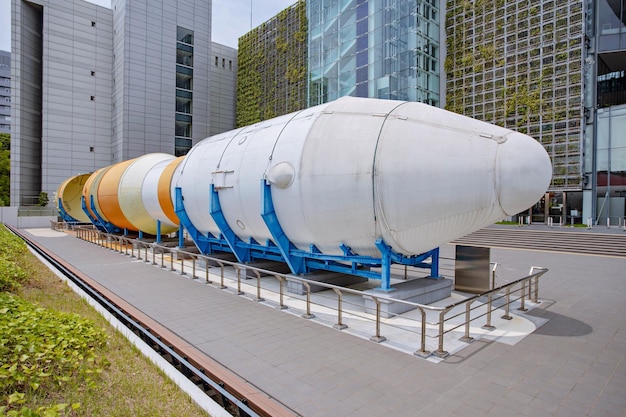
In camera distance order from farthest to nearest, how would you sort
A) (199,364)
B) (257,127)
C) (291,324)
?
(257,127) → (291,324) → (199,364)

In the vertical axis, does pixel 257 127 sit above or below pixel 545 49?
below

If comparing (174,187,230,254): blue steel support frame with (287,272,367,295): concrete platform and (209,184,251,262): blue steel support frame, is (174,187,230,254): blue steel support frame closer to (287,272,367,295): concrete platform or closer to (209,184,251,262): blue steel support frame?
(209,184,251,262): blue steel support frame

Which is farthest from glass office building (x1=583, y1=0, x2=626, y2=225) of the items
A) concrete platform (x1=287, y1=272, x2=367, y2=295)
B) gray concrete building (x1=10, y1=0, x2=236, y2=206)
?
gray concrete building (x1=10, y1=0, x2=236, y2=206)

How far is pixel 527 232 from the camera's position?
2105cm

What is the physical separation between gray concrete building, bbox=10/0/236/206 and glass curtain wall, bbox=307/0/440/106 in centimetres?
1876

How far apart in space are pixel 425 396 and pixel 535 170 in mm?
4188

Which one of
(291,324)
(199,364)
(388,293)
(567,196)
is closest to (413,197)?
(388,293)

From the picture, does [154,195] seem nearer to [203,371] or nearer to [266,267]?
[266,267]

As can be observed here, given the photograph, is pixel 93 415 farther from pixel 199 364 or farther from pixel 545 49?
pixel 545 49

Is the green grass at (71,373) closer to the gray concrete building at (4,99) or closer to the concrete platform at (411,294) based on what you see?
the concrete platform at (411,294)

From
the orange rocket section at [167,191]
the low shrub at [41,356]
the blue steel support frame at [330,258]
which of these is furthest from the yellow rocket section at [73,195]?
the low shrub at [41,356]

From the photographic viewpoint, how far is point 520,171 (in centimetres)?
632

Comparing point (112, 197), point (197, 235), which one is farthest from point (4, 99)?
point (197, 235)

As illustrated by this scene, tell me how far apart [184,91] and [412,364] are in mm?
48394
